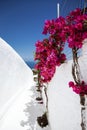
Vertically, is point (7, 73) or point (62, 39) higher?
point (7, 73)

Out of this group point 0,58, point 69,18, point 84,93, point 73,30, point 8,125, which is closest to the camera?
point 84,93

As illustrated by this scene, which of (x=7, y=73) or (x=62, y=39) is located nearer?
(x=62, y=39)

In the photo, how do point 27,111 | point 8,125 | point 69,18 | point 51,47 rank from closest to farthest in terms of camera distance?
point 69,18 < point 51,47 < point 8,125 < point 27,111

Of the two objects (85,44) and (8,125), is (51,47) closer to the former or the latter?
(85,44)

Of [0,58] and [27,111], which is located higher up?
[0,58]

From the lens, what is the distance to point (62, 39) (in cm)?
268

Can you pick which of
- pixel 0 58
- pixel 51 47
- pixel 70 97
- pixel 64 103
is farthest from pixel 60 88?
pixel 0 58

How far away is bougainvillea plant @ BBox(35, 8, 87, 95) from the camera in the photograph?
2184 mm

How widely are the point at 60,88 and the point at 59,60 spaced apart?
0.45 m

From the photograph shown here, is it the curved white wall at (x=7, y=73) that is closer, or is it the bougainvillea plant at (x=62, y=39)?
the bougainvillea plant at (x=62, y=39)

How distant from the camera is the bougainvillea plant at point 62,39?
2.18 meters

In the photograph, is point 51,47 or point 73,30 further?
point 51,47

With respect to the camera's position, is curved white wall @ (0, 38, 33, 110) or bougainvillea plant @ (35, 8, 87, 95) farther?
curved white wall @ (0, 38, 33, 110)

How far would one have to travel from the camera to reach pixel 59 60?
10.7 ft
